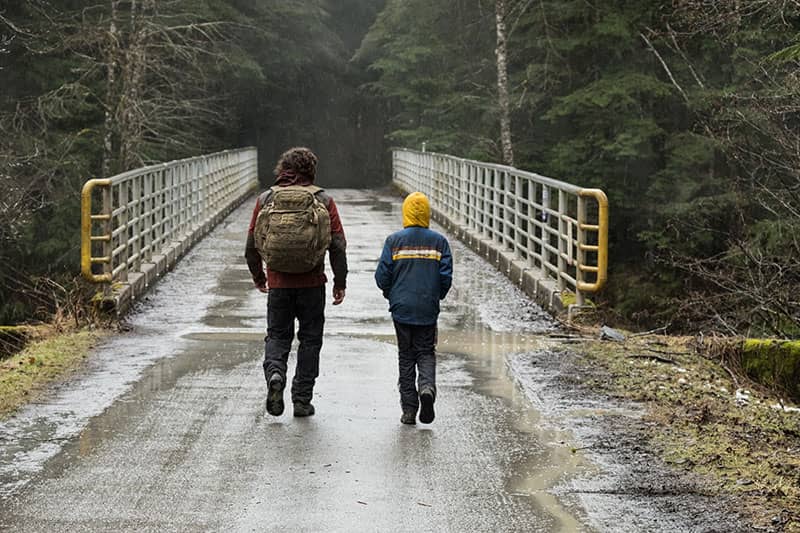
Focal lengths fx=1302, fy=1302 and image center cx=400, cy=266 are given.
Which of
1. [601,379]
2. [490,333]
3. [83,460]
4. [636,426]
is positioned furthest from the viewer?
[490,333]

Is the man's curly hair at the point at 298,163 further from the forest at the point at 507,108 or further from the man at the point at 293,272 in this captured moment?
the forest at the point at 507,108

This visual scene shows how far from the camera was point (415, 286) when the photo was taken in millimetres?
8117

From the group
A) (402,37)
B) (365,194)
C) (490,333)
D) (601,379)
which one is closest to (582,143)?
(365,194)

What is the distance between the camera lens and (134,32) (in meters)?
30.2

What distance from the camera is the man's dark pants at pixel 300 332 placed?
27.1 feet

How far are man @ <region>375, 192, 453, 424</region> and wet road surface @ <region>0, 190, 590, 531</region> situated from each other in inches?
13.3

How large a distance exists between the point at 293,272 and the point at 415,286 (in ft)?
2.50

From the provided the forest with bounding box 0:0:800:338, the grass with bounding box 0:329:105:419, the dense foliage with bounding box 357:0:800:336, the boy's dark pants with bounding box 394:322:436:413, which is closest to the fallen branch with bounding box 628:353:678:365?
the boy's dark pants with bounding box 394:322:436:413

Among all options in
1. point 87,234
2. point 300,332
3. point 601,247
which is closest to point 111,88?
point 87,234

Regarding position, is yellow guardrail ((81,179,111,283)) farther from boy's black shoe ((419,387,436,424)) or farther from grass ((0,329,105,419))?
boy's black shoe ((419,387,436,424))

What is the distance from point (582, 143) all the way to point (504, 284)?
55.9 feet

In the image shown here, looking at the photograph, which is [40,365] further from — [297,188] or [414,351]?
[414,351]

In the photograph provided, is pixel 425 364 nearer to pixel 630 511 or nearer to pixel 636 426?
pixel 636 426

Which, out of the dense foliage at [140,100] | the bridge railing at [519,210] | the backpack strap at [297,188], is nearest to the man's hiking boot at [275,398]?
the backpack strap at [297,188]
